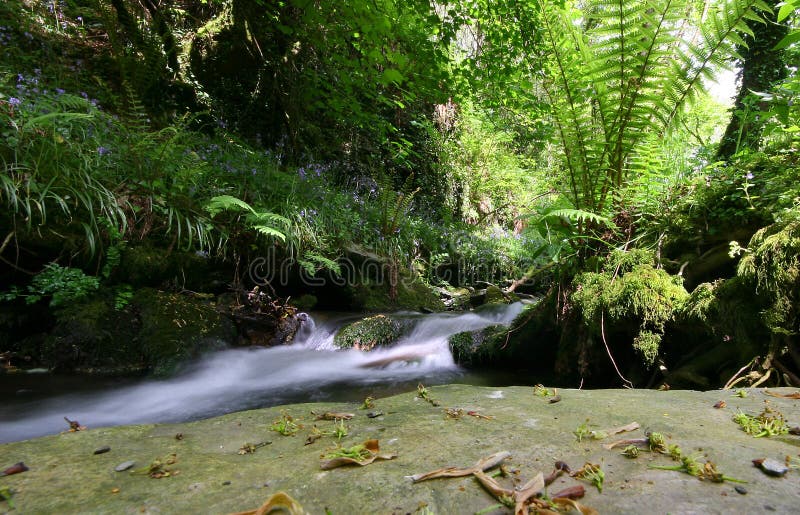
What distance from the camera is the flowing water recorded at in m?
2.51

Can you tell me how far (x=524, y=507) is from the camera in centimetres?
76

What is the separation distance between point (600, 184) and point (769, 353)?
167 cm

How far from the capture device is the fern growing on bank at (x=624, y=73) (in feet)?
8.20

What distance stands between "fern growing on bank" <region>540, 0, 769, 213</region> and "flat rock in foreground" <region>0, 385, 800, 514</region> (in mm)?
2008

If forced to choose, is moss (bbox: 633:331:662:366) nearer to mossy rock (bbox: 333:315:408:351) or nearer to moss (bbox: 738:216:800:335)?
moss (bbox: 738:216:800:335)

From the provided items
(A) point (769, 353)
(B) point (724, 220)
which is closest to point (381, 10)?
(B) point (724, 220)

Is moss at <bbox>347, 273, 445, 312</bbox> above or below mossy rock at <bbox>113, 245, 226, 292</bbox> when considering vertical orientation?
below

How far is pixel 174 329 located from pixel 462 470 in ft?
11.7

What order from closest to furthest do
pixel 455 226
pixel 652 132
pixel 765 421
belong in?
pixel 765 421 → pixel 652 132 → pixel 455 226

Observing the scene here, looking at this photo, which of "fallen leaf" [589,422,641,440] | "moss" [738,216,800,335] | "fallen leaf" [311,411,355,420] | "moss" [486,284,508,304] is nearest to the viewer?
"fallen leaf" [589,422,641,440]

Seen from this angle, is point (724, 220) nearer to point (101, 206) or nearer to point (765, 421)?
point (765, 421)

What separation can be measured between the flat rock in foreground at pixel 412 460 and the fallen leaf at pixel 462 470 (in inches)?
0.8

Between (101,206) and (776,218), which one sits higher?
(101,206)

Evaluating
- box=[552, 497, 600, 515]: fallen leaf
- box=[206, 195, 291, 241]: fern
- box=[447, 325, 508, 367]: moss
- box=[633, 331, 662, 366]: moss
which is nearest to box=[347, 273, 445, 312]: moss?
box=[206, 195, 291, 241]: fern
